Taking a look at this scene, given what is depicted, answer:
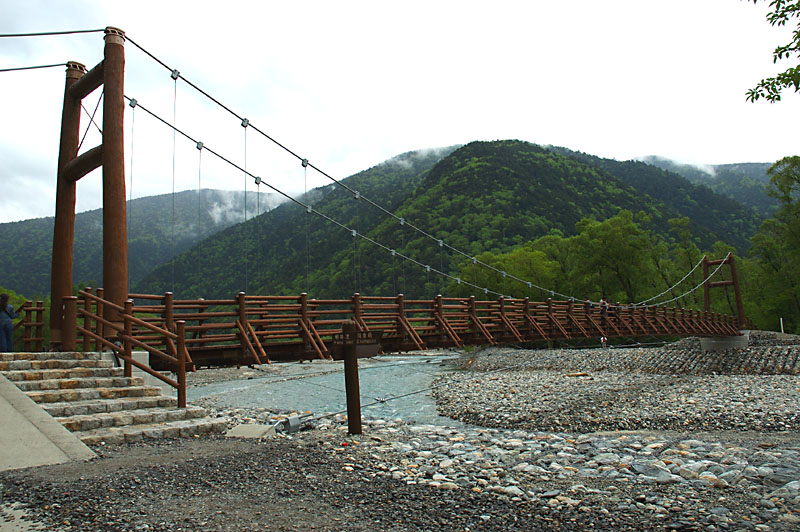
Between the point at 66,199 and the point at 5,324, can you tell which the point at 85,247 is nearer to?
the point at 66,199

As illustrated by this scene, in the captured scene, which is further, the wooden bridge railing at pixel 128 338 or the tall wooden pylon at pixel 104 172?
the tall wooden pylon at pixel 104 172

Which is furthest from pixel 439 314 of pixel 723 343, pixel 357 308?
pixel 723 343

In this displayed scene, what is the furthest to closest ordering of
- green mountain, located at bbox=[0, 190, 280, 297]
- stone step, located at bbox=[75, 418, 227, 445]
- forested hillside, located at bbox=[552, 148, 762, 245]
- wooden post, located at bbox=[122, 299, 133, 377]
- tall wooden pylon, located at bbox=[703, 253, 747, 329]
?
forested hillside, located at bbox=[552, 148, 762, 245], green mountain, located at bbox=[0, 190, 280, 297], tall wooden pylon, located at bbox=[703, 253, 747, 329], wooden post, located at bbox=[122, 299, 133, 377], stone step, located at bbox=[75, 418, 227, 445]

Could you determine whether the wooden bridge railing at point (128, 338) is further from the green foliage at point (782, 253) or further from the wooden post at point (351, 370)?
the green foliage at point (782, 253)

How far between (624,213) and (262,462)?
39.1 m

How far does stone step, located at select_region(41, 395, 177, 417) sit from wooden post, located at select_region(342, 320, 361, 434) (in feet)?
7.57

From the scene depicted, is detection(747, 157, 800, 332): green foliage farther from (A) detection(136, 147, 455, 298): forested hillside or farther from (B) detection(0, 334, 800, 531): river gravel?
(B) detection(0, 334, 800, 531): river gravel

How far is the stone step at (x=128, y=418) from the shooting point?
577 centimetres

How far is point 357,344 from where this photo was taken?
7344mm

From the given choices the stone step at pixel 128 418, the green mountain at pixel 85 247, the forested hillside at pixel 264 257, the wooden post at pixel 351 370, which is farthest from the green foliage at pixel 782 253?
the stone step at pixel 128 418

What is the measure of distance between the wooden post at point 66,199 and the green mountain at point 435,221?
14.1 m

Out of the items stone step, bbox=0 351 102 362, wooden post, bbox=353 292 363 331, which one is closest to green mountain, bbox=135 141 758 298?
wooden post, bbox=353 292 363 331

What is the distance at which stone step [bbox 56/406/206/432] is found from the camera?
577 cm

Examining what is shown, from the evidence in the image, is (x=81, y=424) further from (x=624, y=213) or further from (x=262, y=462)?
(x=624, y=213)
